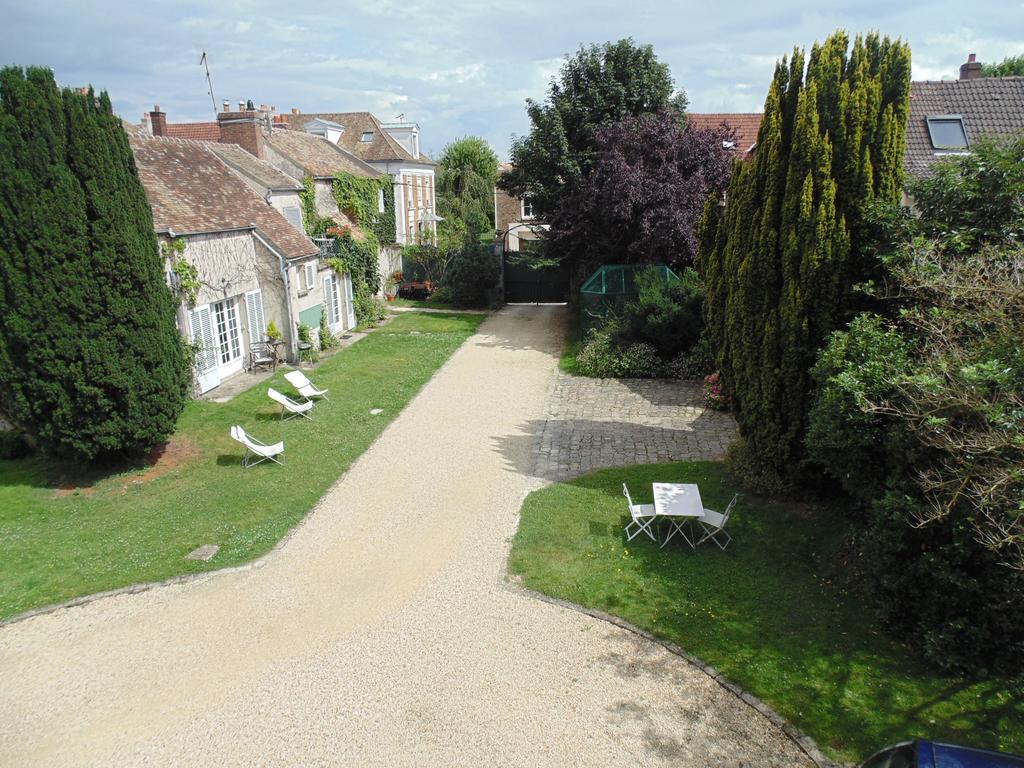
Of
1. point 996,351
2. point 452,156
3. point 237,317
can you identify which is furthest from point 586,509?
point 452,156

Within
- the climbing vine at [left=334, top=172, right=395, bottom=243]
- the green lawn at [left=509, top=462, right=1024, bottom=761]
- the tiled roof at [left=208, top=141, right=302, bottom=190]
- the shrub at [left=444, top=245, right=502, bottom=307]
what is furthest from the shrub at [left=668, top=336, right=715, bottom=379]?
the climbing vine at [left=334, top=172, right=395, bottom=243]

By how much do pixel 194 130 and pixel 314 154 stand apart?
8249 millimetres

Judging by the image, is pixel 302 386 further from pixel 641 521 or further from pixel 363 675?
pixel 363 675

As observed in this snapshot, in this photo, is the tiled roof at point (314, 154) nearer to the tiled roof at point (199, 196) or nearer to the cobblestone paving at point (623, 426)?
the tiled roof at point (199, 196)

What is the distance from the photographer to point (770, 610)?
8438 millimetres

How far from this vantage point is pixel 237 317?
65.7 ft

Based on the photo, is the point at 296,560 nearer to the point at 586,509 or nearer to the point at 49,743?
the point at 49,743

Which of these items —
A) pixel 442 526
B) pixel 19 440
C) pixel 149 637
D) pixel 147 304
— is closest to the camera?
pixel 149 637

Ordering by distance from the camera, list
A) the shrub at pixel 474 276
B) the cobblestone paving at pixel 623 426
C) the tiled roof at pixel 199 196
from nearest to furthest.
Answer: the cobblestone paving at pixel 623 426 → the tiled roof at pixel 199 196 → the shrub at pixel 474 276

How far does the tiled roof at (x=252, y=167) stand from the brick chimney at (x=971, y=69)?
937 inches

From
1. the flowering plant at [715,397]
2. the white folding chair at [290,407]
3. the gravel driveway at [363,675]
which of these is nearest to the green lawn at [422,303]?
the white folding chair at [290,407]

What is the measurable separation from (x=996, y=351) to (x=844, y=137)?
433 cm

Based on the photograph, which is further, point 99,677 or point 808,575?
point 808,575

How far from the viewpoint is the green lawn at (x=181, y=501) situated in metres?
9.93
